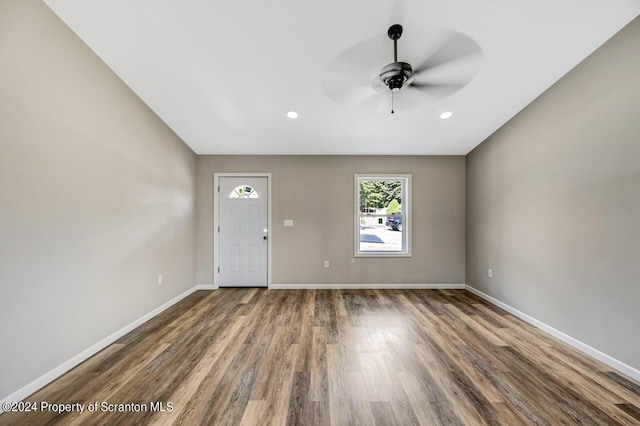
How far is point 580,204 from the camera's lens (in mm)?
2441

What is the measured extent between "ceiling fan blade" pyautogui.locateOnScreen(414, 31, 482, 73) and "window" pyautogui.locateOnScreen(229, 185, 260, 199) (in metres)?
3.24

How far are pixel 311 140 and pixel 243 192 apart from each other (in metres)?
1.60

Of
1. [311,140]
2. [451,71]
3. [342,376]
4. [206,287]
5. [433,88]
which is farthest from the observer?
[206,287]

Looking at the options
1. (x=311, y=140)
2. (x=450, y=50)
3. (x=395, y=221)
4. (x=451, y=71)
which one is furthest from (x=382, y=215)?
(x=450, y=50)

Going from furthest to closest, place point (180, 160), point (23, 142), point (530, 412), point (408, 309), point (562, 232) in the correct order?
point (180, 160)
point (408, 309)
point (562, 232)
point (23, 142)
point (530, 412)

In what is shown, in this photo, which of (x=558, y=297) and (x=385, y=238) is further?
(x=385, y=238)

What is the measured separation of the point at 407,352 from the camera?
231cm

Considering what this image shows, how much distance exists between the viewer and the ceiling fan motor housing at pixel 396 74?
76.5 inches

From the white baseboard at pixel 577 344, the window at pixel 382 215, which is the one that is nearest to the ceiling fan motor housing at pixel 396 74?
the window at pixel 382 215

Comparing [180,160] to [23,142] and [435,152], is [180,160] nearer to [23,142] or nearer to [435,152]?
[23,142]

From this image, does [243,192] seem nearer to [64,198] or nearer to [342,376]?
[64,198]

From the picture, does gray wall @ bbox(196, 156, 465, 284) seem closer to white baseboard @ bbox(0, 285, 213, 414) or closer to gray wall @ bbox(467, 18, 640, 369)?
gray wall @ bbox(467, 18, 640, 369)

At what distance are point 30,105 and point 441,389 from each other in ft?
12.3

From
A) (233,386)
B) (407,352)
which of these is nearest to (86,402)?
(233,386)
